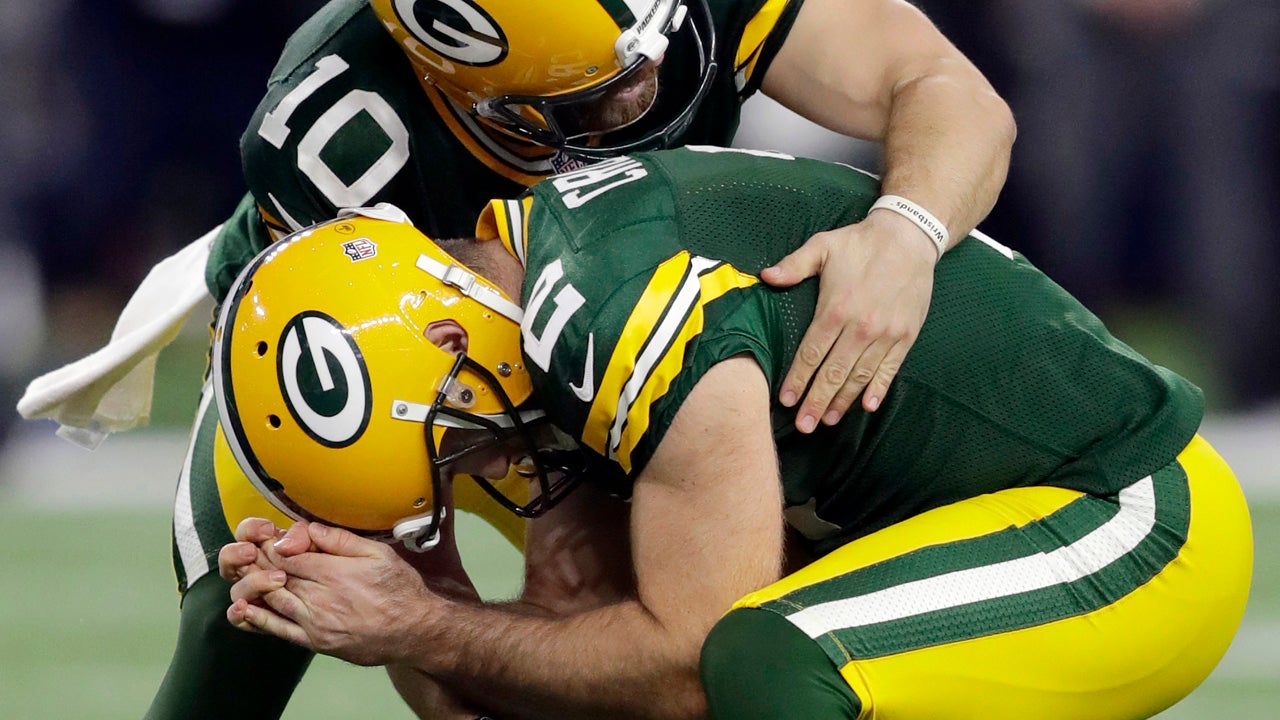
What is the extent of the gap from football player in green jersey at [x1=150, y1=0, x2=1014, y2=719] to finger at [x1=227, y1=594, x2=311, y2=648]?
303 mm

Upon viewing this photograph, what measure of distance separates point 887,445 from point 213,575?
4.21 feet

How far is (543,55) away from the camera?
8.93ft

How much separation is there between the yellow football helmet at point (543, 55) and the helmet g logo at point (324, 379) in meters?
0.60

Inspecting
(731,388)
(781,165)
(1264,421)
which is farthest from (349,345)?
(1264,421)

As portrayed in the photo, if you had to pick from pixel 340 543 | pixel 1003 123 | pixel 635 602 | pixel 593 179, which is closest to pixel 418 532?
pixel 340 543

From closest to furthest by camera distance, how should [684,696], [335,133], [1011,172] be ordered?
[684,696] < [335,133] < [1011,172]

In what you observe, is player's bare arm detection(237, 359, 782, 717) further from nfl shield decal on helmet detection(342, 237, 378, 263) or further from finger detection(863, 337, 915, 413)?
nfl shield decal on helmet detection(342, 237, 378, 263)

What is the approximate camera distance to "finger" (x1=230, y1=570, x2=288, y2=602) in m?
2.50

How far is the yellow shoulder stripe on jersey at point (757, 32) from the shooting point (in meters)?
3.05

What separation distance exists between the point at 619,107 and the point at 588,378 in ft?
2.61

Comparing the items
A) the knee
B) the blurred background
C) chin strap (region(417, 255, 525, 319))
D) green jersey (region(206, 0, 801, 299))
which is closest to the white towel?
green jersey (region(206, 0, 801, 299))

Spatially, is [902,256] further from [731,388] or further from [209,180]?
[209,180]

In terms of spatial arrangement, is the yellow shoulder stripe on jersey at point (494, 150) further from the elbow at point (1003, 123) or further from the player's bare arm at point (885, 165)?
the elbow at point (1003, 123)

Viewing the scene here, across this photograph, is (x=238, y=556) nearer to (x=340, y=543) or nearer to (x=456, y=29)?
(x=340, y=543)
